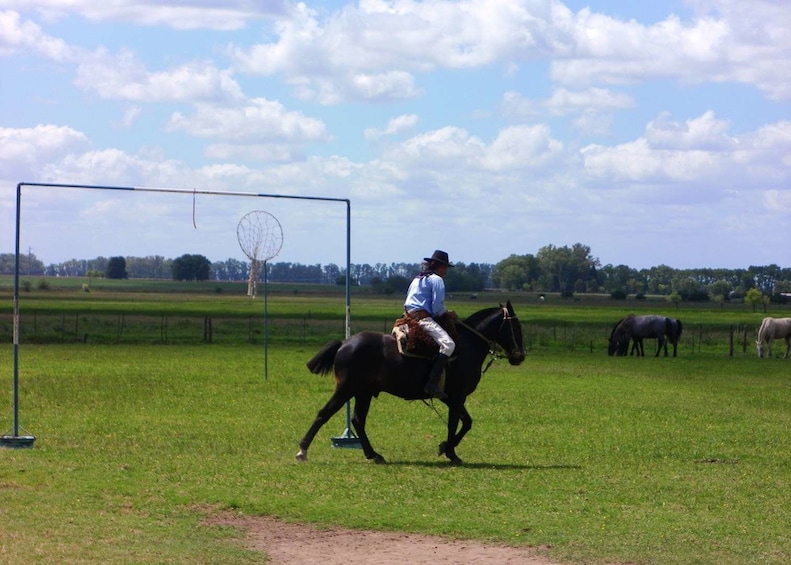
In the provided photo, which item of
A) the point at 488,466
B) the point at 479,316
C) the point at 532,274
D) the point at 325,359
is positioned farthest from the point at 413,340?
the point at 532,274

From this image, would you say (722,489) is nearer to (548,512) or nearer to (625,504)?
(625,504)

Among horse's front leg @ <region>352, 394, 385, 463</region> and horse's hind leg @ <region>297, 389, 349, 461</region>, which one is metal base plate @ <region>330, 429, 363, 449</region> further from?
horse's hind leg @ <region>297, 389, 349, 461</region>

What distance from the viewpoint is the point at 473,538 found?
10070 mm

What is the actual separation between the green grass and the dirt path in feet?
0.83

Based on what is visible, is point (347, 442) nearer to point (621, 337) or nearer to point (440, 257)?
point (440, 257)

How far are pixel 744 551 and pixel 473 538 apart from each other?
2274 millimetres

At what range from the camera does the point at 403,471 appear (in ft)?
44.5

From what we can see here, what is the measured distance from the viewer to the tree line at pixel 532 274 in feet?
400

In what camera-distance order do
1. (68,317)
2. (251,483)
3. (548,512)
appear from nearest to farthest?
(548,512) < (251,483) < (68,317)

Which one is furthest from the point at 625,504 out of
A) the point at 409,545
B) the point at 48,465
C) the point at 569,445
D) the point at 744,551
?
the point at 48,465

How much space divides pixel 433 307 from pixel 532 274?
147890 millimetres

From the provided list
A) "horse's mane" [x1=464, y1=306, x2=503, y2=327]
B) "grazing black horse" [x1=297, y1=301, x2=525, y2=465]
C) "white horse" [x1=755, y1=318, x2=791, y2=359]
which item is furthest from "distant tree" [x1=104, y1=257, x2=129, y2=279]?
"grazing black horse" [x1=297, y1=301, x2=525, y2=465]

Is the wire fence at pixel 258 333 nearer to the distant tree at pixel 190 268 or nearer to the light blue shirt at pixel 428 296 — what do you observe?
the light blue shirt at pixel 428 296

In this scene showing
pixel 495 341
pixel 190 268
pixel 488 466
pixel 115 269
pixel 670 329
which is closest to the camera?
pixel 488 466
